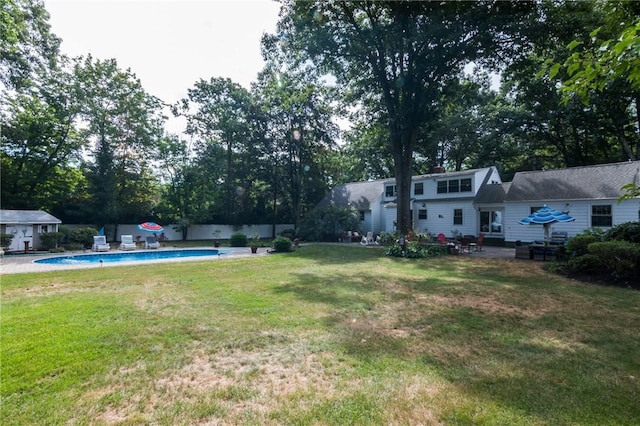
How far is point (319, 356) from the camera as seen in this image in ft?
12.9

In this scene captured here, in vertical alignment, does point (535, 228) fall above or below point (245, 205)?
below

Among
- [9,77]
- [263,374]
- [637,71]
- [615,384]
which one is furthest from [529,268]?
[9,77]

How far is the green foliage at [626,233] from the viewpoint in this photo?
386 inches

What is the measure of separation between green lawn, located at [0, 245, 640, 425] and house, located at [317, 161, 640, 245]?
40.2 ft

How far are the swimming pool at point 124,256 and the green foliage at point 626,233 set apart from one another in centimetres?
1672

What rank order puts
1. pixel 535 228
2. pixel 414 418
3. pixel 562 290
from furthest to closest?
1. pixel 535 228
2. pixel 562 290
3. pixel 414 418

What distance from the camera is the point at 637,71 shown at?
275 cm

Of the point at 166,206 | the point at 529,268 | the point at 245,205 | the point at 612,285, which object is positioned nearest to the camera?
the point at 612,285

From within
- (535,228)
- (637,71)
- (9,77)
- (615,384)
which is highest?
(9,77)

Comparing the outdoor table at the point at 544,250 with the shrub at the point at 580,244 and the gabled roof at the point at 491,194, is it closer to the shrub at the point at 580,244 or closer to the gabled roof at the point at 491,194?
the shrub at the point at 580,244

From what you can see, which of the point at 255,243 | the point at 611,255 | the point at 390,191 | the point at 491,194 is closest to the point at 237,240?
the point at 255,243

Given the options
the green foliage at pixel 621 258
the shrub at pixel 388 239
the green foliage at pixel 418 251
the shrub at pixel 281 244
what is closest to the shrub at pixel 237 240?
the shrub at pixel 281 244

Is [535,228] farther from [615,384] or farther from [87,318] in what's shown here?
[87,318]

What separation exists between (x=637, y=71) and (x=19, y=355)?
24.2 feet
